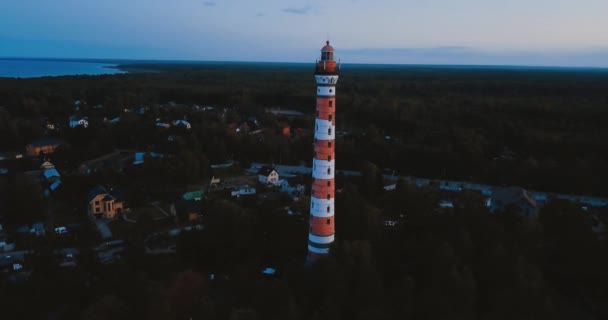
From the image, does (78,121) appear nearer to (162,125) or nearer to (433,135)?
(162,125)

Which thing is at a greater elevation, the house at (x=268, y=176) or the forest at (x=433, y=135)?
the forest at (x=433, y=135)

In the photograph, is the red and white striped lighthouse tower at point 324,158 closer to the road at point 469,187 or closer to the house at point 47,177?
the road at point 469,187

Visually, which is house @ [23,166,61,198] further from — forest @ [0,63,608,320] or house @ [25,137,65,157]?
house @ [25,137,65,157]

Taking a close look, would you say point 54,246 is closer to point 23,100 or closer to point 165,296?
point 165,296

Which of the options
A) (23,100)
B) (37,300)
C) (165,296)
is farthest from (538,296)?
(23,100)

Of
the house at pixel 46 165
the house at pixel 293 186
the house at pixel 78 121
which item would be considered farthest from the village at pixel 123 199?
the house at pixel 78 121

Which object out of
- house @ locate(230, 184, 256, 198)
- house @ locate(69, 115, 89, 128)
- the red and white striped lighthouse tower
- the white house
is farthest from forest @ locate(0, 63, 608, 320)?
the white house
